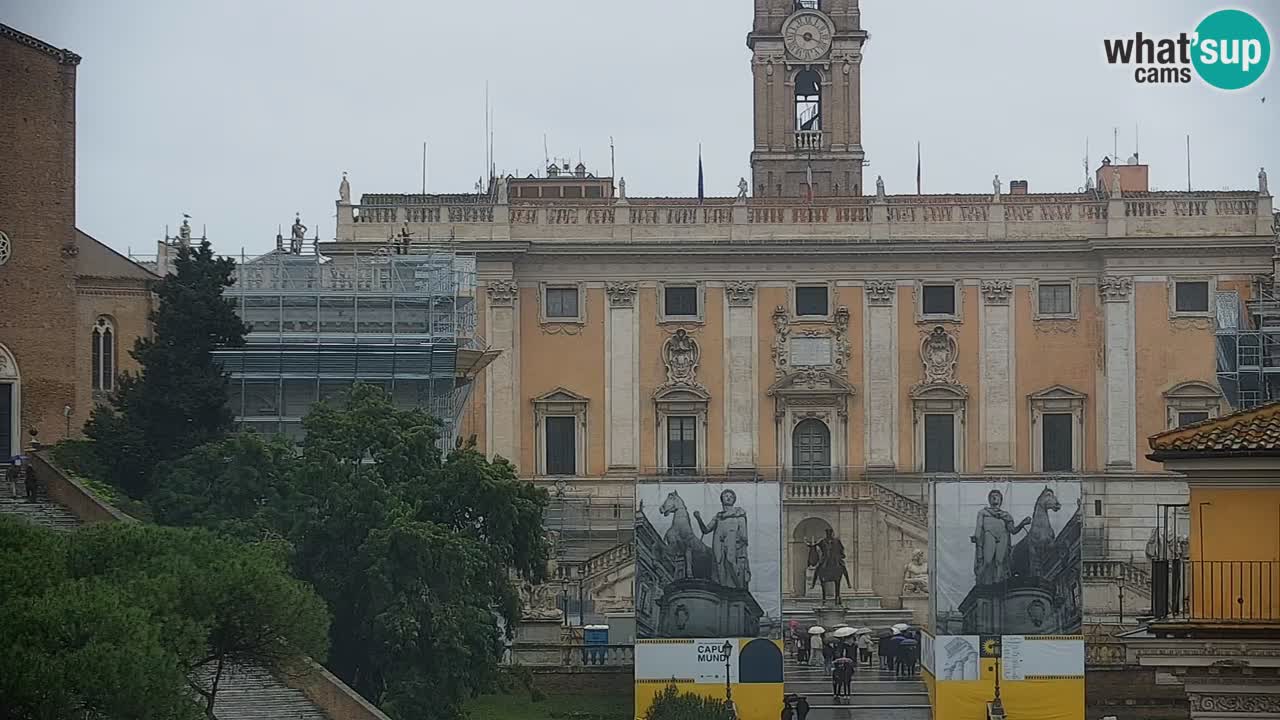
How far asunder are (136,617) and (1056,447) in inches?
1571

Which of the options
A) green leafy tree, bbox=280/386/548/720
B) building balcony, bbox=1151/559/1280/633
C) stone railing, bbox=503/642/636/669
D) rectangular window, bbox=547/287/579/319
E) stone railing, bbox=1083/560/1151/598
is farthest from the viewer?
rectangular window, bbox=547/287/579/319

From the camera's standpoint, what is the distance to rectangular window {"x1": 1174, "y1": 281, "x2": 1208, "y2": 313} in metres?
68.1

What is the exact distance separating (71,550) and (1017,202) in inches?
1456

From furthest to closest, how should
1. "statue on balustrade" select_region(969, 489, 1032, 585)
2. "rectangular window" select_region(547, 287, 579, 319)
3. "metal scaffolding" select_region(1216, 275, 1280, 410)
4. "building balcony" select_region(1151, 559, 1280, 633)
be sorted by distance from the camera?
"rectangular window" select_region(547, 287, 579, 319), "metal scaffolding" select_region(1216, 275, 1280, 410), "statue on balustrade" select_region(969, 489, 1032, 585), "building balcony" select_region(1151, 559, 1280, 633)

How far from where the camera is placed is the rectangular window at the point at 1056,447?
2692 inches

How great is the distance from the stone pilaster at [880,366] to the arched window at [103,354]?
1965 centimetres

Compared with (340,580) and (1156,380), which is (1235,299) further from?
(340,580)

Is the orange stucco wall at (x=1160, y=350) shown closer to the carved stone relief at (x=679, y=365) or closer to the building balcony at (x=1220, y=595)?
the carved stone relief at (x=679, y=365)

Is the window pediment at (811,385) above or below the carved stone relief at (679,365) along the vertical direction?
below

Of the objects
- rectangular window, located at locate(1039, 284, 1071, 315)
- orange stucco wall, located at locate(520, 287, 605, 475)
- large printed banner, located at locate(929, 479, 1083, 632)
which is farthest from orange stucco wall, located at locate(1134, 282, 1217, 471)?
large printed banner, located at locate(929, 479, 1083, 632)

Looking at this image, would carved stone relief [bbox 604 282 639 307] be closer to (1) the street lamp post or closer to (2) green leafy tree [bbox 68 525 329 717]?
(1) the street lamp post

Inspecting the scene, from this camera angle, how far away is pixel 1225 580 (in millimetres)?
24016

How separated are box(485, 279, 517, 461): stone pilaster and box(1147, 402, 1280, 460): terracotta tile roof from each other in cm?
4412

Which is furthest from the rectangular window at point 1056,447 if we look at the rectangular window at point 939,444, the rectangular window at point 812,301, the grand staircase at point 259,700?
the grand staircase at point 259,700
